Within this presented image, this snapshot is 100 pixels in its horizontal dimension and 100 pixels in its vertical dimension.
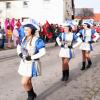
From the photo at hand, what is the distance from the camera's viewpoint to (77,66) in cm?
1499

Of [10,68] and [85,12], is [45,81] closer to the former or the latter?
[10,68]

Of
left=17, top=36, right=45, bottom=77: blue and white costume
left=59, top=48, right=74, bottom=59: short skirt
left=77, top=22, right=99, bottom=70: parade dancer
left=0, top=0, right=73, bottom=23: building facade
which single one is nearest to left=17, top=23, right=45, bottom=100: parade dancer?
left=17, top=36, right=45, bottom=77: blue and white costume

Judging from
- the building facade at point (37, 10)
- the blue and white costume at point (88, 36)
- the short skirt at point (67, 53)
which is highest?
the building facade at point (37, 10)

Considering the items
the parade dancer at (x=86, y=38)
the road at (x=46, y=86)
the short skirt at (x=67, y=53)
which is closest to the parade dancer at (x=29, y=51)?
the road at (x=46, y=86)

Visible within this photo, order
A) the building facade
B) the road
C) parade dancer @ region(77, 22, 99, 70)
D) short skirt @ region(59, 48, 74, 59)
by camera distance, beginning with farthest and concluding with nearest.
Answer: the building facade → parade dancer @ region(77, 22, 99, 70) → short skirt @ region(59, 48, 74, 59) → the road

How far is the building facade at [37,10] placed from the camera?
5012 cm

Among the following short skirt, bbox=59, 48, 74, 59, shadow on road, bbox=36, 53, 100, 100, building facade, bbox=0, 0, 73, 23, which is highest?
building facade, bbox=0, 0, 73, 23

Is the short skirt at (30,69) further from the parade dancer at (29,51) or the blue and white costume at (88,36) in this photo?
the blue and white costume at (88,36)

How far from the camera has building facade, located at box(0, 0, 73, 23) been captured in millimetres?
50125

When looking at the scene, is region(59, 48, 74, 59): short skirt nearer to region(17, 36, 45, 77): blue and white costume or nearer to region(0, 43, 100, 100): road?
region(0, 43, 100, 100): road

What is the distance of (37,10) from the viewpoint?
165 feet

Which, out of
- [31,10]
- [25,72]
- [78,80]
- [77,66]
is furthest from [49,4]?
[25,72]

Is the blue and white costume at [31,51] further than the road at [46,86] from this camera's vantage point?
No

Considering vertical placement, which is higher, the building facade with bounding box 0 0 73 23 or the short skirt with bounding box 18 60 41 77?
the building facade with bounding box 0 0 73 23
